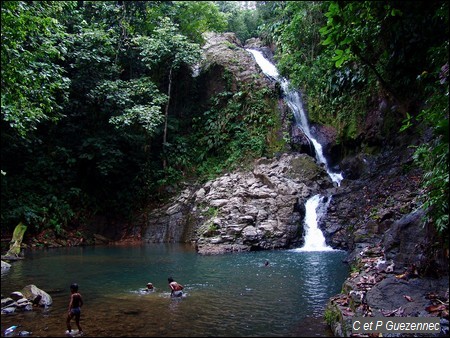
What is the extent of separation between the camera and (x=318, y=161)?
21.7 m

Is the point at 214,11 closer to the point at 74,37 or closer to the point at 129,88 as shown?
the point at 129,88

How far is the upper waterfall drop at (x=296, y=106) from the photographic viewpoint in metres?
21.4

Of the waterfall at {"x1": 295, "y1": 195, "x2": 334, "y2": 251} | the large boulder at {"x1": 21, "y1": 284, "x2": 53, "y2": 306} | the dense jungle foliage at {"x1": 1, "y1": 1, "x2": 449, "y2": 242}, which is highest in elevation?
the dense jungle foliage at {"x1": 1, "y1": 1, "x2": 449, "y2": 242}

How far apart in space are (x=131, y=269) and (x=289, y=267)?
209 inches

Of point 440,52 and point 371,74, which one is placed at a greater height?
point 371,74

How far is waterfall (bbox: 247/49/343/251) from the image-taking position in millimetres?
16925

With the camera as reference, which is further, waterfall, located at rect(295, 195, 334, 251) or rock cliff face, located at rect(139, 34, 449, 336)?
waterfall, located at rect(295, 195, 334, 251)

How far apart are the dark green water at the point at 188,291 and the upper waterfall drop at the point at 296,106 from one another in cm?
717

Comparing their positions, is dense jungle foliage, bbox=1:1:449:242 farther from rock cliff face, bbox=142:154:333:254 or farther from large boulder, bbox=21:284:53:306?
large boulder, bbox=21:284:53:306

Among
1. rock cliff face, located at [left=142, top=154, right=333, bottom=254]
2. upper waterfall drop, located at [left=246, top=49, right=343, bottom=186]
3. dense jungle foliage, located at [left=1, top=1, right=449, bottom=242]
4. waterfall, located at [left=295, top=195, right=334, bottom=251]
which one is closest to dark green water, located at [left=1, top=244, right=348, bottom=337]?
rock cliff face, located at [left=142, top=154, right=333, bottom=254]

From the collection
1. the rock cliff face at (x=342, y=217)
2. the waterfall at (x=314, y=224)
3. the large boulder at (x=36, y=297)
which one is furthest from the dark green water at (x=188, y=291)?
the waterfall at (x=314, y=224)

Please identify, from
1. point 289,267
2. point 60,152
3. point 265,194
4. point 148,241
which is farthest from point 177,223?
point 289,267

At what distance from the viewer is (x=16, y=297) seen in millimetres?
8422

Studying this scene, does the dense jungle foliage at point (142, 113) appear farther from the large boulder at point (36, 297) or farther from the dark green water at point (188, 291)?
the large boulder at point (36, 297)
